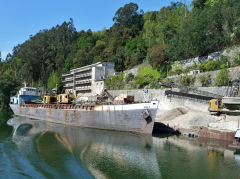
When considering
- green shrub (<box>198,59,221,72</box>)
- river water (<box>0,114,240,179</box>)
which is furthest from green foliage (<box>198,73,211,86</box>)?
river water (<box>0,114,240,179</box>)

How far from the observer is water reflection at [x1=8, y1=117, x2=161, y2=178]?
17297 millimetres

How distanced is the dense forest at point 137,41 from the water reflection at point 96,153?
31.0 metres

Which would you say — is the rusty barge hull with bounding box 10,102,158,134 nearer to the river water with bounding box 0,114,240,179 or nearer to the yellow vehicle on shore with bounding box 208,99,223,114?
the river water with bounding box 0,114,240,179

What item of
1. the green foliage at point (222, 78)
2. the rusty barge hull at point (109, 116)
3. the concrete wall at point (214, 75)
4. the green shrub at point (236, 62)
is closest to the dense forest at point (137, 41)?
the green shrub at point (236, 62)

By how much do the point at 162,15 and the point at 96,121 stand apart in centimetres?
5807

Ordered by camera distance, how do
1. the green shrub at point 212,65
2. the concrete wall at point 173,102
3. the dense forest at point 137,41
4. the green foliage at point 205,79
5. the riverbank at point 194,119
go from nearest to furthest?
the riverbank at point 194,119, the concrete wall at point 173,102, the green foliage at point 205,79, the green shrub at point 212,65, the dense forest at point 137,41

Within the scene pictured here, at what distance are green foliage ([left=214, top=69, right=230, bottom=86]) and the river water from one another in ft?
46.2

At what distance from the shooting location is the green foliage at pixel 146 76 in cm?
5303

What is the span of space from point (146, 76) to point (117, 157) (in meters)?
38.1

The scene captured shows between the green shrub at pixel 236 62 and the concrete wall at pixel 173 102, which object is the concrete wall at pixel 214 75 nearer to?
the green shrub at pixel 236 62

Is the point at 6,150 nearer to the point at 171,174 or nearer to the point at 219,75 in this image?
the point at 171,174

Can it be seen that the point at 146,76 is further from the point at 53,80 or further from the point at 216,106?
the point at 53,80

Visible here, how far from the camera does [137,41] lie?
252ft

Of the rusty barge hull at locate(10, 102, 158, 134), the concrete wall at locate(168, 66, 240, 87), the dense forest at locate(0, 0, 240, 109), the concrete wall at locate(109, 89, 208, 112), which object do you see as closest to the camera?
the rusty barge hull at locate(10, 102, 158, 134)
